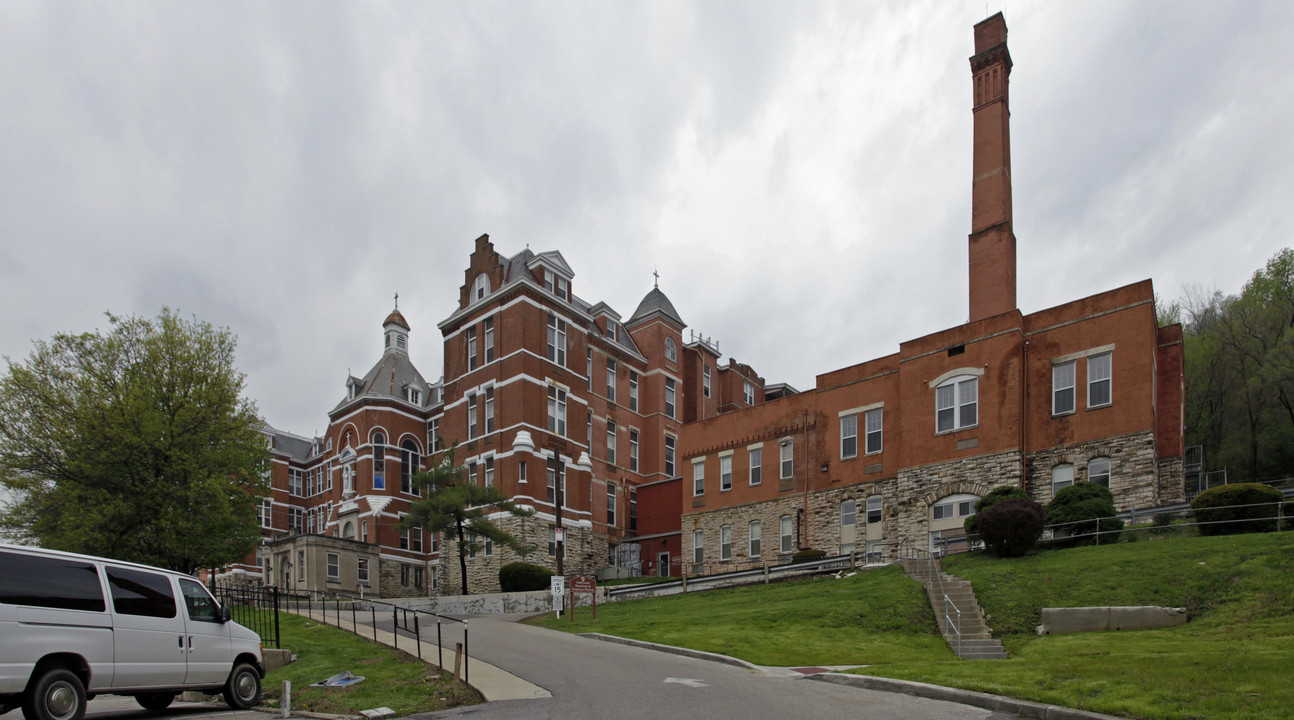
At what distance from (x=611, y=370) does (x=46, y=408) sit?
3768cm

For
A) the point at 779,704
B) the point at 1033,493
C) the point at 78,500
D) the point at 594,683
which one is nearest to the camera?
the point at 779,704

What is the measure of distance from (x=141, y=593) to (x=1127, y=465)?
97.4 ft

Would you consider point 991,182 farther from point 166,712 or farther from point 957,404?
point 166,712

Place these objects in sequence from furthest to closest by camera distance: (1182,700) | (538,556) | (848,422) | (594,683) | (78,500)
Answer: (538,556), (848,422), (78,500), (594,683), (1182,700)

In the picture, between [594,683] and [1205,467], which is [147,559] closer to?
[594,683]

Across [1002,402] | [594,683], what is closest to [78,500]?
[594,683]

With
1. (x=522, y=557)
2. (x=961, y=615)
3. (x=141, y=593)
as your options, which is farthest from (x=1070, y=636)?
(x=522, y=557)

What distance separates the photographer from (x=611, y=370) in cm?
6175

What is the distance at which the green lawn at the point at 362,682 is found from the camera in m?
14.0

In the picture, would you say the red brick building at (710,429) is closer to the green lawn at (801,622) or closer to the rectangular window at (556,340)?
the rectangular window at (556,340)

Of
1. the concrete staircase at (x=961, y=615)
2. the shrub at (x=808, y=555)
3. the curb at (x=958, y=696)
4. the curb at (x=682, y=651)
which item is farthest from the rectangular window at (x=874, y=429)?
the curb at (x=958, y=696)

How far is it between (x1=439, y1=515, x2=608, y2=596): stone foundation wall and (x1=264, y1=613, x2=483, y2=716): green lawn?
2722 centimetres

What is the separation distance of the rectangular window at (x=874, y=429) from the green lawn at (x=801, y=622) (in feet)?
28.8

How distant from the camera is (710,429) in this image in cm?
4716
